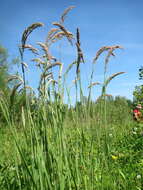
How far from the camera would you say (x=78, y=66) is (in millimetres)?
1739

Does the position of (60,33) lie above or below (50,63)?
above

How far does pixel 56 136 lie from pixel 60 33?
619mm

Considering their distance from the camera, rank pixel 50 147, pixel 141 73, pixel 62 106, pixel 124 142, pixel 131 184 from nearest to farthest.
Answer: pixel 50 147 < pixel 62 106 < pixel 131 184 < pixel 124 142 < pixel 141 73

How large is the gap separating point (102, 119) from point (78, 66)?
0.41 metres

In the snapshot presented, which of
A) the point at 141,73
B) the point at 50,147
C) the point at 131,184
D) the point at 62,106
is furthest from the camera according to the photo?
the point at 141,73

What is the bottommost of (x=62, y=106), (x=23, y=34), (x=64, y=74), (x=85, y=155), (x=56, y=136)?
(x=85, y=155)

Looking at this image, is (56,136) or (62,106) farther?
(62,106)

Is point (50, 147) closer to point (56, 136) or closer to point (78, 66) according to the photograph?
point (56, 136)

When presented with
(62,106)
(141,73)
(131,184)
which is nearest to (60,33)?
(62,106)

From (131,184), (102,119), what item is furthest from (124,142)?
(102,119)

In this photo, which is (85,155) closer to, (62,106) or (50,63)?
(62,106)

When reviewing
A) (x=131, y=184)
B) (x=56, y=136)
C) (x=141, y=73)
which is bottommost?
(x=131, y=184)

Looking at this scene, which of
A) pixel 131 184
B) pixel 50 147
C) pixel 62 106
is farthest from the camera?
pixel 131 184

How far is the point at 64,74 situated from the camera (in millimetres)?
1853
